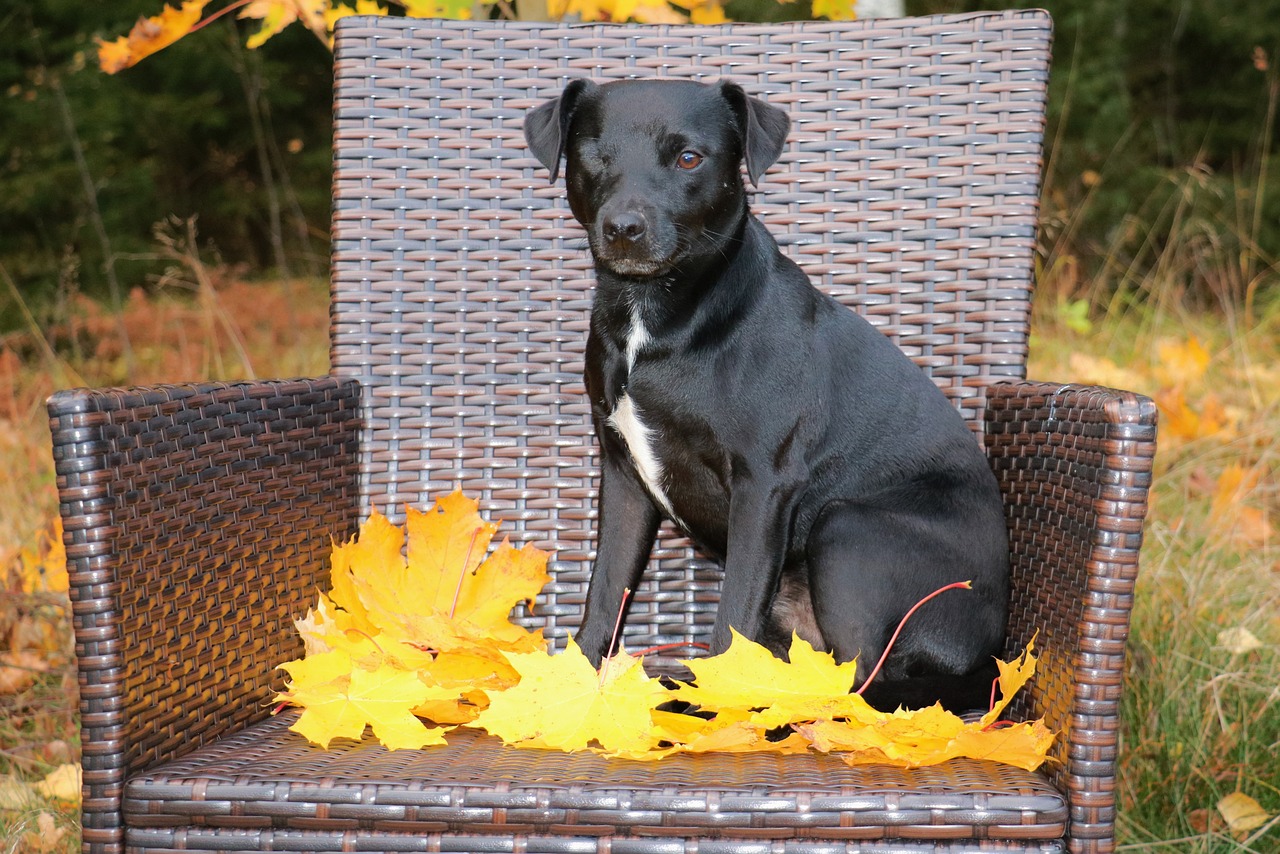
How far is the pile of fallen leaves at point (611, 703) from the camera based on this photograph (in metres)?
1.50

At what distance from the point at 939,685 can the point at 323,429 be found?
43.8 inches

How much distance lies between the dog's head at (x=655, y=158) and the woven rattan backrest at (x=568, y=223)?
0.28m

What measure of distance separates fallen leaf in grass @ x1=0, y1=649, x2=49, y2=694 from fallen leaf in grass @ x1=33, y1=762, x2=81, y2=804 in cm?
43

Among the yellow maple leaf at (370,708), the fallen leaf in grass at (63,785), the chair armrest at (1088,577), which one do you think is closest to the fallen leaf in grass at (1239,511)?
the chair armrest at (1088,577)

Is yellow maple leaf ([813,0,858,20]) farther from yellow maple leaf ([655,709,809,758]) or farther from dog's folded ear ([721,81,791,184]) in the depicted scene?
yellow maple leaf ([655,709,809,758])

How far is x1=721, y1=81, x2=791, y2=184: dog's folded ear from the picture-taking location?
6.29ft

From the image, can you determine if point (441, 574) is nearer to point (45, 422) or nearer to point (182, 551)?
point (182, 551)

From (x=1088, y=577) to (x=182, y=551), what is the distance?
4.03 ft

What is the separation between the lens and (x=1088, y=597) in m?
1.47

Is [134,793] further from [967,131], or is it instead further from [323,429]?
[967,131]

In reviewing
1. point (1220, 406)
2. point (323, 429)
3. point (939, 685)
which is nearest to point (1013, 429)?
point (939, 685)

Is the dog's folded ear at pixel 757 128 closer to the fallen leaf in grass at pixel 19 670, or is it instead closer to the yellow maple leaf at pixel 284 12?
the yellow maple leaf at pixel 284 12

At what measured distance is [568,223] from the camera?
7.45ft

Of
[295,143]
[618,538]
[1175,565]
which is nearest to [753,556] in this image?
[618,538]
